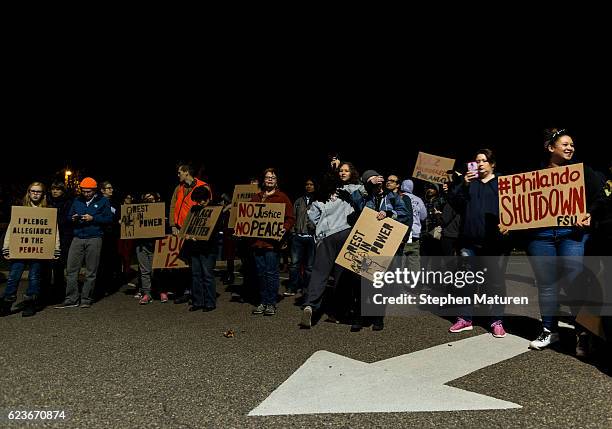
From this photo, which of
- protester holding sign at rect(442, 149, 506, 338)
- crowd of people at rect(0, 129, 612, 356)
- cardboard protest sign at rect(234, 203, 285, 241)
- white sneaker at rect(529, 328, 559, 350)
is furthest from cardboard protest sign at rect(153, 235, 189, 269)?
white sneaker at rect(529, 328, 559, 350)

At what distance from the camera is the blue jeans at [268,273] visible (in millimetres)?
6602

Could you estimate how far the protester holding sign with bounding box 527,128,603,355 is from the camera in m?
4.48

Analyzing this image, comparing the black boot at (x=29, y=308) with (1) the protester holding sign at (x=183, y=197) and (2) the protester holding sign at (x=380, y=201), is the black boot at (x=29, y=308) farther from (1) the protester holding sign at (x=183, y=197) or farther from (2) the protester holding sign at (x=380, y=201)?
(2) the protester holding sign at (x=380, y=201)

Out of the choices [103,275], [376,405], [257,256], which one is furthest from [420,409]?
[103,275]

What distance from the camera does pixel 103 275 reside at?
8648 millimetres

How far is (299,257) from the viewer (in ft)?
27.1

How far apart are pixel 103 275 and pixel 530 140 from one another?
17439 mm

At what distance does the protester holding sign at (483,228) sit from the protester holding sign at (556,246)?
524 mm

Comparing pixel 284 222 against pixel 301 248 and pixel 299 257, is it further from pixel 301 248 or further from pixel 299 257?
pixel 299 257

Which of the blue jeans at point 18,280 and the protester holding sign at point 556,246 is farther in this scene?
the blue jeans at point 18,280

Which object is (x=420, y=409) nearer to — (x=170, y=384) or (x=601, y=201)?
(x=170, y=384)

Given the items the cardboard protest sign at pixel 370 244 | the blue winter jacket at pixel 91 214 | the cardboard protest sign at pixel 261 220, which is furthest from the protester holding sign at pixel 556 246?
the blue winter jacket at pixel 91 214

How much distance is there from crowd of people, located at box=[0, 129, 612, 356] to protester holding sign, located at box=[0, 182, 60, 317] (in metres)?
0.01

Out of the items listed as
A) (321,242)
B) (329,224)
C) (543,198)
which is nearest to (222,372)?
(321,242)
